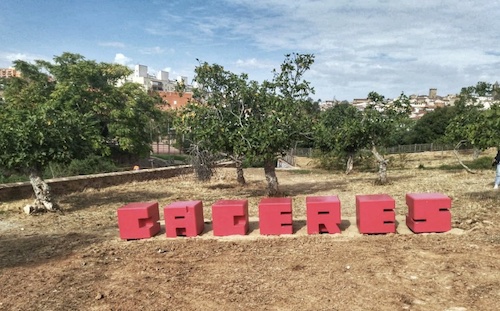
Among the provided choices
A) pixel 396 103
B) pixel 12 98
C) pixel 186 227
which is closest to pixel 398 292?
pixel 186 227

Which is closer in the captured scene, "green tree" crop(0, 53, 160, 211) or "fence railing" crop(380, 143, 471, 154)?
"green tree" crop(0, 53, 160, 211)

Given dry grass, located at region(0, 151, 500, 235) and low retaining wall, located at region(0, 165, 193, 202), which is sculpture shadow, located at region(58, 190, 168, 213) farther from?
low retaining wall, located at region(0, 165, 193, 202)

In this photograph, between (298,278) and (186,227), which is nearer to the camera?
(298,278)

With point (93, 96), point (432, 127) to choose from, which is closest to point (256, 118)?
point (93, 96)

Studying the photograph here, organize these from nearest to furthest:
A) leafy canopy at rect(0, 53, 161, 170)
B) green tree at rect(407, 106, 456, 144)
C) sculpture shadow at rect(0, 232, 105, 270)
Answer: sculpture shadow at rect(0, 232, 105, 270) → leafy canopy at rect(0, 53, 161, 170) → green tree at rect(407, 106, 456, 144)

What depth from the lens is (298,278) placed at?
5863 mm

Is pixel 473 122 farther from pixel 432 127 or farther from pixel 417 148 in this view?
pixel 432 127

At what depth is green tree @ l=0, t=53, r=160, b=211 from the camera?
12.2m

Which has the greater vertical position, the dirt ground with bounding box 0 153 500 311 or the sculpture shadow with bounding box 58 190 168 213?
the dirt ground with bounding box 0 153 500 311

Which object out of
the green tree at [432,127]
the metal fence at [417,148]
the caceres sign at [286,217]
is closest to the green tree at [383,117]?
the caceres sign at [286,217]

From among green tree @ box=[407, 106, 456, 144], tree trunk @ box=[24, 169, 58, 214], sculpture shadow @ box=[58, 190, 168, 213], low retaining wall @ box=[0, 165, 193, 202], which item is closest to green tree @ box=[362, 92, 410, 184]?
sculpture shadow @ box=[58, 190, 168, 213]

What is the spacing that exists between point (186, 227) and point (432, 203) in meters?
5.13

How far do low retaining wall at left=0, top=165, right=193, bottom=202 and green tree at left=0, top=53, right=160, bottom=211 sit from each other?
1.44 m

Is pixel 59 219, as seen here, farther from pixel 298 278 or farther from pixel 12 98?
pixel 12 98
